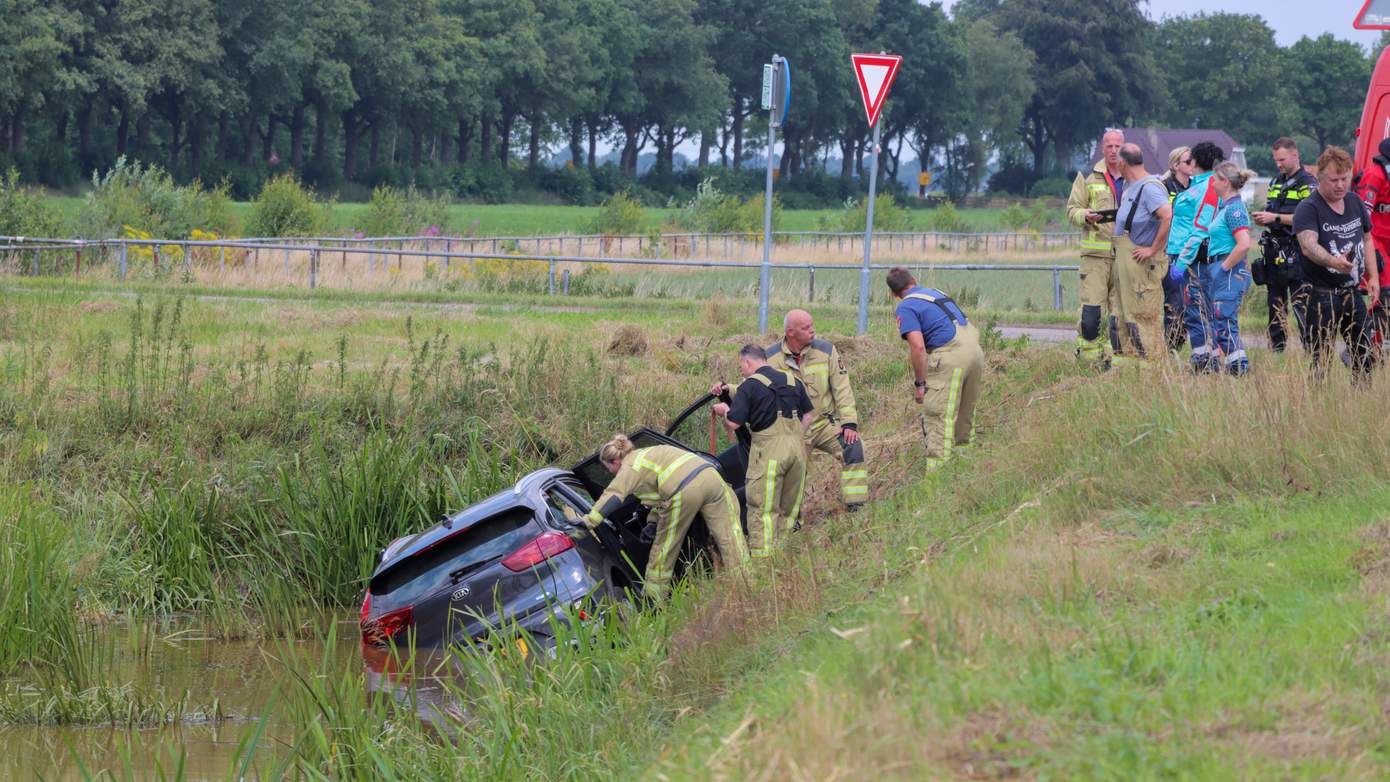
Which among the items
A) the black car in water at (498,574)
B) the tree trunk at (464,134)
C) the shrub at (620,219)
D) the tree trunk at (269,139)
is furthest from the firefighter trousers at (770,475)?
the tree trunk at (464,134)

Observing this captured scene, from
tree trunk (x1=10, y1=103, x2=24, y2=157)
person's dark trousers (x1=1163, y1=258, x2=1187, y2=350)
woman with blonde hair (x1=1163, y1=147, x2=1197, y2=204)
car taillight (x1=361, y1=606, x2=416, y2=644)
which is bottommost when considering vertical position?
Result: car taillight (x1=361, y1=606, x2=416, y2=644)

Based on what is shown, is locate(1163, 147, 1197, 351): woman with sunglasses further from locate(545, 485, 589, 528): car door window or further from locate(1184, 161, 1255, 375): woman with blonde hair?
locate(545, 485, 589, 528): car door window

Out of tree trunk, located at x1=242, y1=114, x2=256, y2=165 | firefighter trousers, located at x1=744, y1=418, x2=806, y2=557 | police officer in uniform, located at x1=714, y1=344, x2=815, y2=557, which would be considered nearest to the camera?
police officer in uniform, located at x1=714, y1=344, x2=815, y2=557

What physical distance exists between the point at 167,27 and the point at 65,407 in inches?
2215

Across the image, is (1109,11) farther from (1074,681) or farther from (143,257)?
(1074,681)

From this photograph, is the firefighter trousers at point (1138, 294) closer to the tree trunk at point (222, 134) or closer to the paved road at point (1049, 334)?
the paved road at point (1049, 334)

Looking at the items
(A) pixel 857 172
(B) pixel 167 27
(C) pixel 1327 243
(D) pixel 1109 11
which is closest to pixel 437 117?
(B) pixel 167 27

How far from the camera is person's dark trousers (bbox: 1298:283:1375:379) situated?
994 centimetres

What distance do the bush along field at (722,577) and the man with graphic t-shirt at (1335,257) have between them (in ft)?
3.44

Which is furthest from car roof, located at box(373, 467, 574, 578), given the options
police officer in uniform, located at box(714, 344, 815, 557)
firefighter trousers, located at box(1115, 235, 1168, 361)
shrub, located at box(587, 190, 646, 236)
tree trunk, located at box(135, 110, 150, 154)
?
tree trunk, located at box(135, 110, 150, 154)

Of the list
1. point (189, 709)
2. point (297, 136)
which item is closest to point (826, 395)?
point (189, 709)

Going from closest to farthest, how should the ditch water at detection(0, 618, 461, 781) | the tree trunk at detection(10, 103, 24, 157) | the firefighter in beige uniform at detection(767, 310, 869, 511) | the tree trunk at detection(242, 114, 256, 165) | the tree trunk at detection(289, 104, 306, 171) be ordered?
the ditch water at detection(0, 618, 461, 781)
the firefighter in beige uniform at detection(767, 310, 869, 511)
the tree trunk at detection(10, 103, 24, 157)
the tree trunk at detection(242, 114, 256, 165)
the tree trunk at detection(289, 104, 306, 171)

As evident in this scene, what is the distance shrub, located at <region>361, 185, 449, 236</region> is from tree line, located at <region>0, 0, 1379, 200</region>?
2543 cm

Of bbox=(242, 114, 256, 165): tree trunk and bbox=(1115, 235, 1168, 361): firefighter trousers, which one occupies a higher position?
bbox=(242, 114, 256, 165): tree trunk
